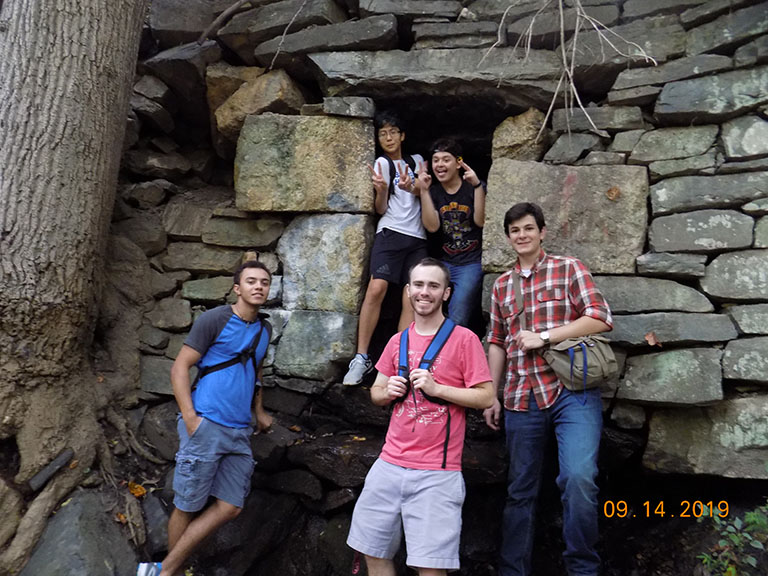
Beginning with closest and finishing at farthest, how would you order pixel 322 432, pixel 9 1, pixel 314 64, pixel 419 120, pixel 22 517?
pixel 22 517 → pixel 9 1 → pixel 322 432 → pixel 314 64 → pixel 419 120

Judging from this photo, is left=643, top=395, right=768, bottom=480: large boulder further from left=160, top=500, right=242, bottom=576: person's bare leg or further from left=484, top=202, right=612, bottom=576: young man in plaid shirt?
left=160, top=500, right=242, bottom=576: person's bare leg

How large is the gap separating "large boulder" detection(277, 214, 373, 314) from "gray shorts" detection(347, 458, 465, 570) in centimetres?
190

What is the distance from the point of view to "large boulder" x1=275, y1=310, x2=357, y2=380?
4215mm

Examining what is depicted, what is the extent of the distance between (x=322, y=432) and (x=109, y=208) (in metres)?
2.23

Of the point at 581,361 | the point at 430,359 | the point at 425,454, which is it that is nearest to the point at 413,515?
the point at 425,454

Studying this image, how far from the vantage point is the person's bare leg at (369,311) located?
166 inches

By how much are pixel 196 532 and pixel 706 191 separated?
12.0 ft

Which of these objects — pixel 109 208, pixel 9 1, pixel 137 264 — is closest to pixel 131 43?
pixel 9 1

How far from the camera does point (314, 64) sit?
15.0 feet

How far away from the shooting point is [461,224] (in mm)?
4277

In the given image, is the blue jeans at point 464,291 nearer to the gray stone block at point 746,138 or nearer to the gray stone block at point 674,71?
the gray stone block at point 674,71

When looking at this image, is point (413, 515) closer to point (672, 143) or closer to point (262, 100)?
point (672, 143)

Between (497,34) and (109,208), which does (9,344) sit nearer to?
(109,208)

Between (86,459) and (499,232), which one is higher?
(499,232)
